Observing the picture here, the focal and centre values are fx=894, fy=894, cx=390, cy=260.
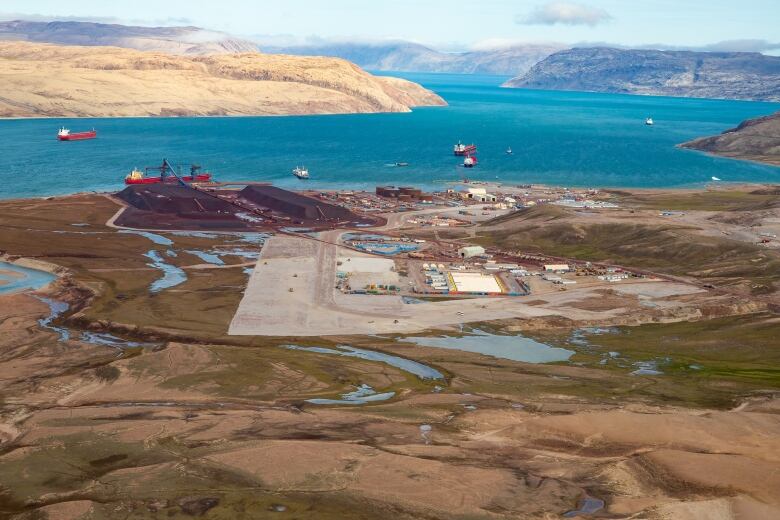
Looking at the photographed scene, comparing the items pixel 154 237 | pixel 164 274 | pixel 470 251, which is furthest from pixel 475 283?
pixel 154 237

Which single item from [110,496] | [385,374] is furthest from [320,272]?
[110,496]

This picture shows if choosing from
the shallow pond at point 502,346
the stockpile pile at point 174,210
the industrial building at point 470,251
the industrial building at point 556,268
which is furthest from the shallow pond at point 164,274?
the industrial building at point 556,268

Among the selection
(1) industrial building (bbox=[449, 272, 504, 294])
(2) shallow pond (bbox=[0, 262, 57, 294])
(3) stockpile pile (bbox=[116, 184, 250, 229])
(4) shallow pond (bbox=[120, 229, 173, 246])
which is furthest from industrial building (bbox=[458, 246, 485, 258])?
(2) shallow pond (bbox=[0, 262, 57, 294])

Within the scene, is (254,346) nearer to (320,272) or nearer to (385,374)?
(385,374)

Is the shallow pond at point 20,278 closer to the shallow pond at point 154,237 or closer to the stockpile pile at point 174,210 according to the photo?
the shallow pond at point 154,237

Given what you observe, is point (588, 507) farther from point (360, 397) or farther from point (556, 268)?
point (556, 268)

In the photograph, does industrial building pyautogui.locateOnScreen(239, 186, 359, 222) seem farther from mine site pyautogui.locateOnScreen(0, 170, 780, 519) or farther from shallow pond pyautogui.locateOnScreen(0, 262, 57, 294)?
shallow pond pyautogui.locateOnScreen(0, 262, 57, 294)
